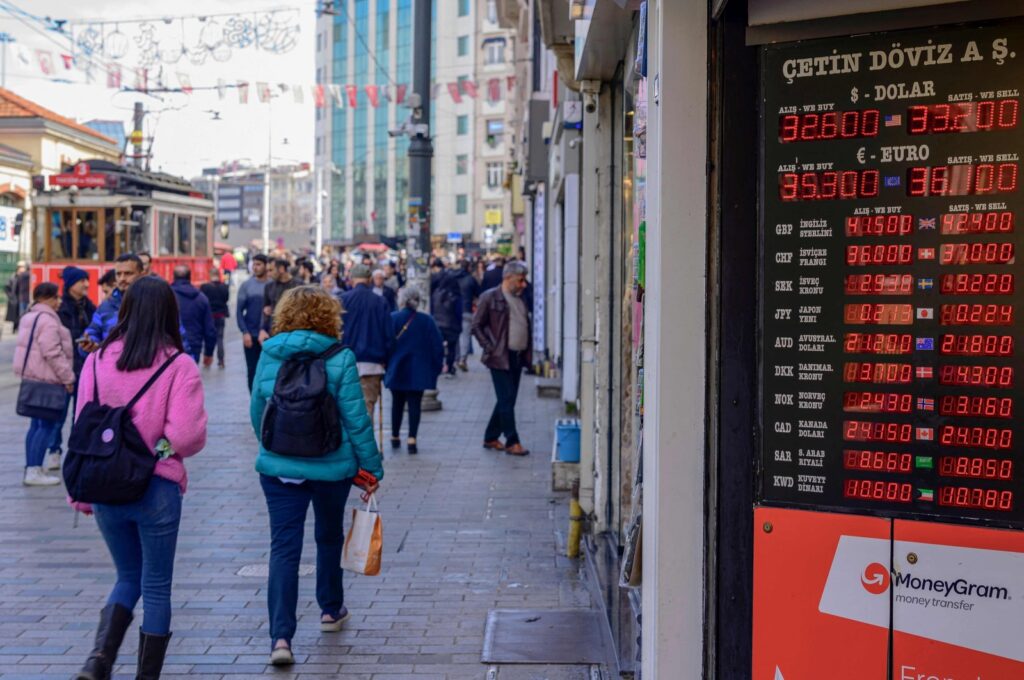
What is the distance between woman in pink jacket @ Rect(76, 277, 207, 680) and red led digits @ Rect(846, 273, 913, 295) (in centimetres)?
291

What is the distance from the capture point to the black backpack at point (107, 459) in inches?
203

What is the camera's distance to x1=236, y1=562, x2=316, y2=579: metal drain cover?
7750mm

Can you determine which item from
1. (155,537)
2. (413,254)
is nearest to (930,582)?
(155,537)

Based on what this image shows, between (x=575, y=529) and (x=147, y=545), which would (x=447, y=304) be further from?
(x=147, y=545)

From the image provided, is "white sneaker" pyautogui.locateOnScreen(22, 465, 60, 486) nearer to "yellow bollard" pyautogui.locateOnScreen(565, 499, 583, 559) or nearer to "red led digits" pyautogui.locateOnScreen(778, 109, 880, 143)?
"yellow bollard" pyautogui.locateOnScreen(565, 499, 583, 559)

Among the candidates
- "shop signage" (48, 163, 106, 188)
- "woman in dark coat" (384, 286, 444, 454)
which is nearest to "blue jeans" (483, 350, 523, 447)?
"woman in dark coat" (384, 286, 444, 454)

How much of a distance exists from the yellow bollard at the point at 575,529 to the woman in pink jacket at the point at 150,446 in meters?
3.15

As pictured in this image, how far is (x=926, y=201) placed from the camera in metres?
3.55

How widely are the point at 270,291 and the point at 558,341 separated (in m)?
5.85

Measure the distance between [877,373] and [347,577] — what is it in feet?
16.0

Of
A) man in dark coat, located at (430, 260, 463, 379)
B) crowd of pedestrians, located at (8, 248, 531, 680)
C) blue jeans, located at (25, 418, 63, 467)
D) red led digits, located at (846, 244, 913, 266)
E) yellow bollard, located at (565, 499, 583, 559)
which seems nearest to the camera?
red led digits, located at (846, 244, 913, 266)

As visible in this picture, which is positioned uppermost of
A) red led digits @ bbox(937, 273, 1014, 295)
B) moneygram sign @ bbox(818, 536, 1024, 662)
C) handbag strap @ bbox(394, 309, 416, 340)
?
red led digits @ bbox(937, 273, 1014, 295)

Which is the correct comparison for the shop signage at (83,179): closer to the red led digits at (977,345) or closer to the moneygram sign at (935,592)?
the moneygram sign at (935,592)

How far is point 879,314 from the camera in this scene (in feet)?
11.8
